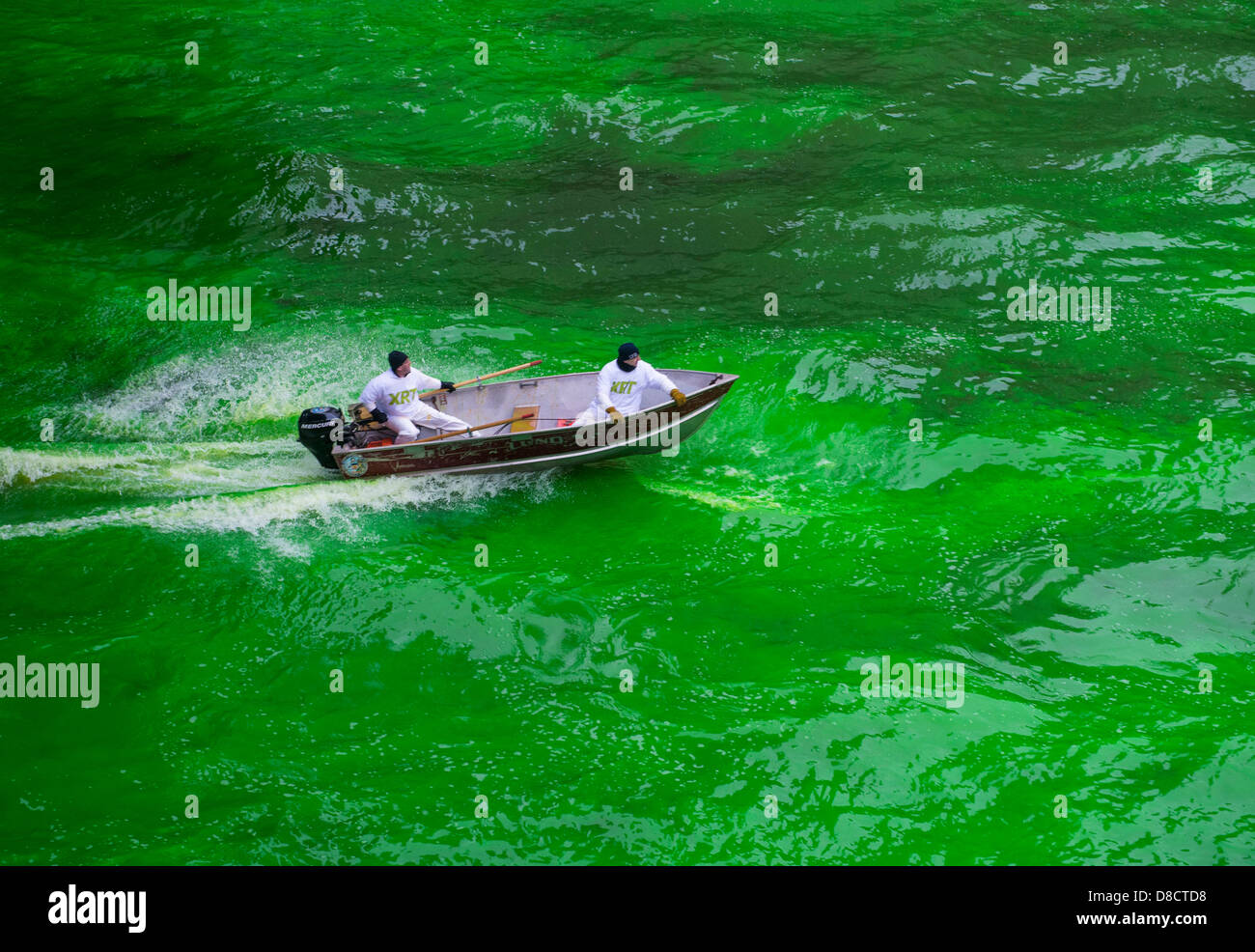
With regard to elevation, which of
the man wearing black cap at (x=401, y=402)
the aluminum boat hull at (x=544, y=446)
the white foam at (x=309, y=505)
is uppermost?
the man wearing black cap at (x=401, y=402)

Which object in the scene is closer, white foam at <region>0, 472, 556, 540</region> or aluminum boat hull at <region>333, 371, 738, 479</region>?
white foam at <region>0, 472, 556, 540</region>

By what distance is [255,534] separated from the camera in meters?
11.9

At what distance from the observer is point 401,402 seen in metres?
12.9

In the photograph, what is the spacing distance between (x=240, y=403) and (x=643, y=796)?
8.68 m

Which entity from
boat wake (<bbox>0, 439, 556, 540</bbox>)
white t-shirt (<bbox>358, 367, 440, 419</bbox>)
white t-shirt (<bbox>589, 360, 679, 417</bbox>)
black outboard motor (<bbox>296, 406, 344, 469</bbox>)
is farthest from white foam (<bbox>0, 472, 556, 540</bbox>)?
white t-shirt (<bbox>589, 360, 679, 417</bbox>)

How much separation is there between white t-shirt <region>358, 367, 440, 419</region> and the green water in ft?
3.23

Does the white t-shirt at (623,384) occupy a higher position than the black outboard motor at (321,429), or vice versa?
the white t-shirt at (623,384)

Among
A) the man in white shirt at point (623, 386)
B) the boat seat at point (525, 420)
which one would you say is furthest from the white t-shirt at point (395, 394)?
the man in white shirt at point (623, 386)

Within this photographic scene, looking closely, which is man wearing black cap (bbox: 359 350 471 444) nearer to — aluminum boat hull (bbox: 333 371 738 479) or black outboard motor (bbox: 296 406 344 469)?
aluminum boat hull (bbox: 333 371 738 479)

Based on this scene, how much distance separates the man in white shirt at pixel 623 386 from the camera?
12523mm

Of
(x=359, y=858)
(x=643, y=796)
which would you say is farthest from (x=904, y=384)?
(x=359, y=858)

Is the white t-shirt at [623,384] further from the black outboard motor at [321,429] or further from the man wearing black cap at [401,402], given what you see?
the black outboard motor at [321,429]

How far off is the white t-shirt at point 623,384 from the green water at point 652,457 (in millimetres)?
936

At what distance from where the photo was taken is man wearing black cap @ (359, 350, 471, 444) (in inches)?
504
